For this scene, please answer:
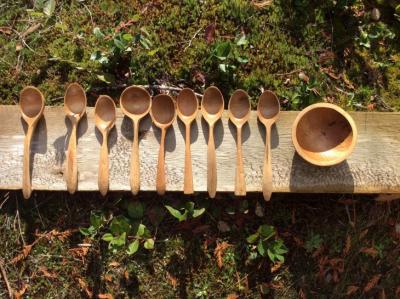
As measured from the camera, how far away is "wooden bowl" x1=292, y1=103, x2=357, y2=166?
192cm

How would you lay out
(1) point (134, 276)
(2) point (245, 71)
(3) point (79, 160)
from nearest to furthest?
(3) point (79, 160) < (1) point (134, 276) < (2) point (245, 71)

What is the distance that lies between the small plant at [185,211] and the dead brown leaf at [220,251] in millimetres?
211

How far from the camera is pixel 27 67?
229 centimetres

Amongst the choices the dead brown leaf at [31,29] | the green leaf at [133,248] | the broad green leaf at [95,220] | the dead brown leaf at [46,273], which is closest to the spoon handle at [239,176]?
the green leaf at [133,248]

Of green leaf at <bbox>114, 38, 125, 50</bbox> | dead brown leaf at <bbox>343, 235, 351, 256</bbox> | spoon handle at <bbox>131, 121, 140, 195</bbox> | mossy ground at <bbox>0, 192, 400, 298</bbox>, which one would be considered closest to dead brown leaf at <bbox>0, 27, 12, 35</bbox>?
green leaf at <bbox>114, 38, 125, 50</bbox>

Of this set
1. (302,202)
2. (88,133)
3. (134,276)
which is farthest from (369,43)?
(134,276)

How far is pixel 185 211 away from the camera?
6.99 ft

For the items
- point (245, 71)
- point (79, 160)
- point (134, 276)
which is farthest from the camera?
point (245, 71)

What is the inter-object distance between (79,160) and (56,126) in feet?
0.69

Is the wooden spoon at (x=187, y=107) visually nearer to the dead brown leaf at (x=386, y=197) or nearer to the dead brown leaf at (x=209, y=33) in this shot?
the dead brown leaf at (x=209, y=33)

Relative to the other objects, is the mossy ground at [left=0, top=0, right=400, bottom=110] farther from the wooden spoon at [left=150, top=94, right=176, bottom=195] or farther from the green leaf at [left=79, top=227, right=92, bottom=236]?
the green leaf at [left=79, top=227, right=92, bottom=236]

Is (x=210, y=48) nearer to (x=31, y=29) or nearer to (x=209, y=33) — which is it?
(x=209, y=33)

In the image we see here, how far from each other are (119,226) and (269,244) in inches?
30.0

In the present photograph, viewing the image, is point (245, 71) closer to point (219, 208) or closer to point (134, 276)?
point (219, 208)
